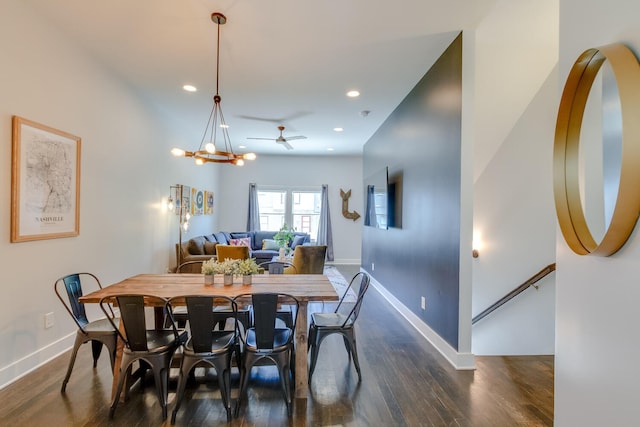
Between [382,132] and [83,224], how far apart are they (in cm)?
457

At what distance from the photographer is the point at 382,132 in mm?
5586

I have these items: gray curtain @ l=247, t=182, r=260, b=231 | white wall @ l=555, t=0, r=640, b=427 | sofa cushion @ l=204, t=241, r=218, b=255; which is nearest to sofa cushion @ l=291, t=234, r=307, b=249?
gray curtain @ l=247, t=182, r=260, b=231

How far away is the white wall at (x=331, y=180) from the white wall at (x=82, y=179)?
12.8ft

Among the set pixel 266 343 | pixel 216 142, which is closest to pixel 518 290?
pixel 266 343

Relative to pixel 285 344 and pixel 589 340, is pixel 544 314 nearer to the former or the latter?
pixel 589 340

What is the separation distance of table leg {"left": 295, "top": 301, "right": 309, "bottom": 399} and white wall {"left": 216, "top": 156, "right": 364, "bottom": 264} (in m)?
6.50

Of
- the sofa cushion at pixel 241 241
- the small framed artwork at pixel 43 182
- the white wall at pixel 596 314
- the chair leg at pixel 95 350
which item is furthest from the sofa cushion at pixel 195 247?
the white wall at pixel 596 314

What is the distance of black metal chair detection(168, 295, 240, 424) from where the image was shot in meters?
2.04

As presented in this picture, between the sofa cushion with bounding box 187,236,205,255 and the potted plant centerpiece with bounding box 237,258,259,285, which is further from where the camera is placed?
the sofa cushion with bounding box 187,236,205,255

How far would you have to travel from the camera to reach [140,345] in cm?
213

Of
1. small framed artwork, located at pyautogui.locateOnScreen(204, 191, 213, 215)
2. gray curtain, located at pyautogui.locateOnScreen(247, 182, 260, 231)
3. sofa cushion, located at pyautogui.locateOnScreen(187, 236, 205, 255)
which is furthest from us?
gray curtain, located at pyautogui.locateOnScreen(247, 182, 260, 231)

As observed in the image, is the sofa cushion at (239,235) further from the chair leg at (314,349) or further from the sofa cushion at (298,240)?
the chair leg at (314,349)

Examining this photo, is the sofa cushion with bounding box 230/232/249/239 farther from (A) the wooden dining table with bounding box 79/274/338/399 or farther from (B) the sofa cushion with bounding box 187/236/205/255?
(A) the wooden dining table with bounding box 79/274/338/399

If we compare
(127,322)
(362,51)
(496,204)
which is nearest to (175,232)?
(127,322)
